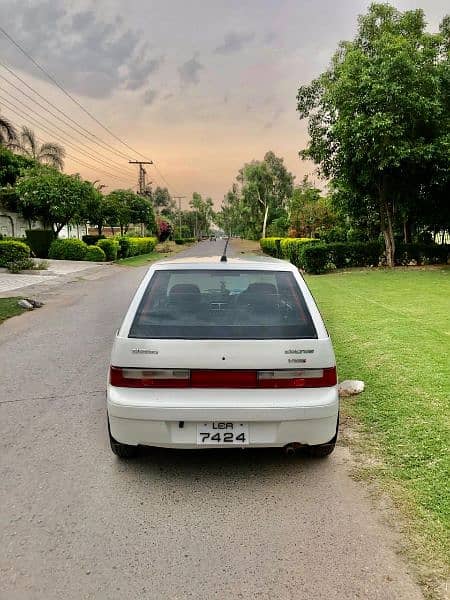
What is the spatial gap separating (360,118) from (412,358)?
14.0 meters

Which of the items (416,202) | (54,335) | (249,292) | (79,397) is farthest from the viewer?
(416,202)

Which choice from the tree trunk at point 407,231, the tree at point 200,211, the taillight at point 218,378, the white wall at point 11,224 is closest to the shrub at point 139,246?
the white wall at point 11,224

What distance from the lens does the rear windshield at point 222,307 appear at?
129 inches

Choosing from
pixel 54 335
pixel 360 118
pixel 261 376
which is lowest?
pixel 54 335

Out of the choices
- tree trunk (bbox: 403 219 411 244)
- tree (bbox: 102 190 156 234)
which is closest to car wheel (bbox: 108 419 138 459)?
tree trunk (bbox: 403 219 411 244)

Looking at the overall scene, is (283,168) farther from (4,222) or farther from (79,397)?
(79,397)

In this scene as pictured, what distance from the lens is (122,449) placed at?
352 centimetres

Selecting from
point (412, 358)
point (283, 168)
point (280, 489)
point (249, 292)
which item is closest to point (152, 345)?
point (249, 292)

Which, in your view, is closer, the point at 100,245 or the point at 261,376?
the point at 261,376

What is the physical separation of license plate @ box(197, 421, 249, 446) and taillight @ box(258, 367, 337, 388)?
32 cm

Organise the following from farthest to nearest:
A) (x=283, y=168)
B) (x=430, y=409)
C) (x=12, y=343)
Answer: (x=283, y=168) < (x=12, y=343) < (x=430, y=409)

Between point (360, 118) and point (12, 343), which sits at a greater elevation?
point (360, 118)

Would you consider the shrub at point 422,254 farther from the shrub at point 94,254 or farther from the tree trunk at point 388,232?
the shrub at point 94,254

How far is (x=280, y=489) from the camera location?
3.24m
